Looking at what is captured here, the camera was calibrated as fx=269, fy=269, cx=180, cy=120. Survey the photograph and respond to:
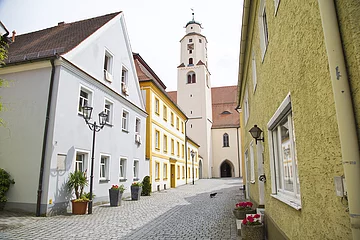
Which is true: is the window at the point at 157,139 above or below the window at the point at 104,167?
above

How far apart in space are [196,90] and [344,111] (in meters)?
44.2

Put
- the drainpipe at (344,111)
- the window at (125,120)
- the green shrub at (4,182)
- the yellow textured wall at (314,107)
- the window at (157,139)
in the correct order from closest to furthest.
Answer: the drainpipe at (344,111), the yellow textured wall at (314,107), the green shrub at (4,182), the window at (125,120), the window at (157,139)

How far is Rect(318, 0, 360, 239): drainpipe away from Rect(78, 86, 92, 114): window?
37.2 ft

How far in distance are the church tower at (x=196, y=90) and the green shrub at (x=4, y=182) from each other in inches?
1387

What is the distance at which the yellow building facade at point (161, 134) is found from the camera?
20562 millimetres

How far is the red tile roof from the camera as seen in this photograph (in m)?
11.3

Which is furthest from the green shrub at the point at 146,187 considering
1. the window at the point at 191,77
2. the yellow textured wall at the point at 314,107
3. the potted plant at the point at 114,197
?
the window at the point at 191,77

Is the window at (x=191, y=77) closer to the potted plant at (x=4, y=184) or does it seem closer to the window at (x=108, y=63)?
the window at (x=108, y=63)

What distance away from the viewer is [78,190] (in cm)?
1105

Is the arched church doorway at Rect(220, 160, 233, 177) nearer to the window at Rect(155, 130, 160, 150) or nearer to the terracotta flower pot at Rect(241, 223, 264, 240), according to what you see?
the window at Rect(155, 130, 160, 150)

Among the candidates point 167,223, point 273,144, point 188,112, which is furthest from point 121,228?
point 188,112

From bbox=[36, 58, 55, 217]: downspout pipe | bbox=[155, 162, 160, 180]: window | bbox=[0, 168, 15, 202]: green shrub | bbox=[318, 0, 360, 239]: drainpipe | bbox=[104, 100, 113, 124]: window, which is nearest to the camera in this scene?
bbox=[318, 0, 360, 239]: drainpipe

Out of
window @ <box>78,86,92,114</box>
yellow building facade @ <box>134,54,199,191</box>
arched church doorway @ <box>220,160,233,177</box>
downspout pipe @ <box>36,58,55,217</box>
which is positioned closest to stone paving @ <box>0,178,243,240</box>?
downspout pipe @ <box>36,58,55,217</box>

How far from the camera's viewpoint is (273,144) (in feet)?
18.0
